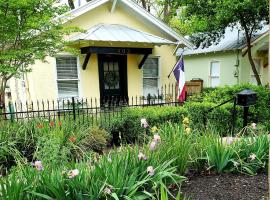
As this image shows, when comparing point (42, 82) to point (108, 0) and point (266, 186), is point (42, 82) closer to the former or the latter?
point (108, 0)

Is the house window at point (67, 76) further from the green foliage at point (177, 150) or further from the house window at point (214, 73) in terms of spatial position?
the house window at point (214, 73)

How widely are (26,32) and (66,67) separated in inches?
167

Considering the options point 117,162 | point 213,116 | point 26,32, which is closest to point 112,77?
point 213,116

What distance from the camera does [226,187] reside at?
3.51 metres

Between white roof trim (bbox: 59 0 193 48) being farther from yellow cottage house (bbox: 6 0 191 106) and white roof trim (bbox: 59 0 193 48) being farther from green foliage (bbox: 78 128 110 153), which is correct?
green foliage (bbox: 78 128 110 153)

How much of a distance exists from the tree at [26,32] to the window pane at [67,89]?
3383 mm

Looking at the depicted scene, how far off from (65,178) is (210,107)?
5680 mm

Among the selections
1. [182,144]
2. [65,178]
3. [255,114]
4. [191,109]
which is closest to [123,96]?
[191,109]

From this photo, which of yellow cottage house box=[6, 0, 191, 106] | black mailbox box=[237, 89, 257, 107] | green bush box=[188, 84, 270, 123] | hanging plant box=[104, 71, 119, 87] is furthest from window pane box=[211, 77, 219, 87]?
black mailbox box=[237, 89, 257, 107]

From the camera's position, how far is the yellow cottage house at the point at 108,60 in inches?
419

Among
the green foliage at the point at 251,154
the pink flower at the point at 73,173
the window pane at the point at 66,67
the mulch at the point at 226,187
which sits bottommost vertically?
the mulch at the point at 226,187

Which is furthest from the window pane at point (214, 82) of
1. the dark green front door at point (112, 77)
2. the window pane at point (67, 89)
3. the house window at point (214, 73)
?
the window pane at point (67, 89)

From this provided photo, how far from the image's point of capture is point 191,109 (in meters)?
8.10

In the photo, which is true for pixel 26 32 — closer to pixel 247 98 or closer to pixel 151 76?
pixel 247 98
